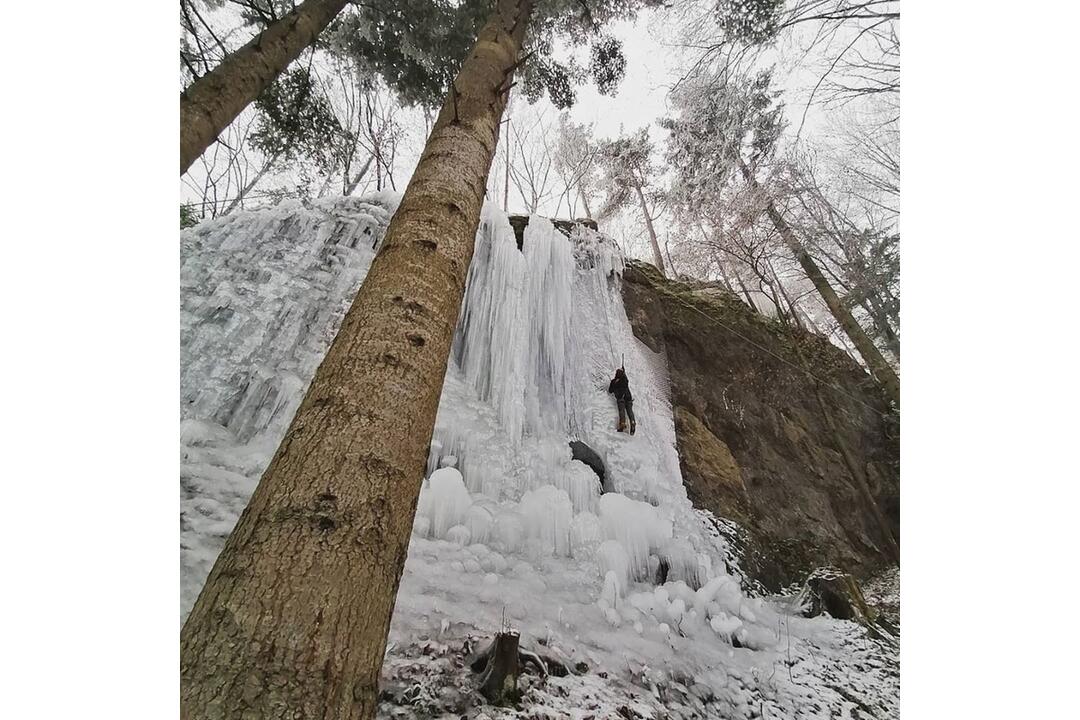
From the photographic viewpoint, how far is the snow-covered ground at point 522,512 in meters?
1.38

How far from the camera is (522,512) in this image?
5.52ft

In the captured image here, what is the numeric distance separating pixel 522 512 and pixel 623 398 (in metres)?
0.71

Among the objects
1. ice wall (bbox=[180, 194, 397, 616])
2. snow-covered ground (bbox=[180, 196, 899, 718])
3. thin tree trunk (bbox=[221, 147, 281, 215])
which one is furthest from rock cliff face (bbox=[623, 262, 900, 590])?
thin tree trunk (bbox=[221, 147, 281, 215])

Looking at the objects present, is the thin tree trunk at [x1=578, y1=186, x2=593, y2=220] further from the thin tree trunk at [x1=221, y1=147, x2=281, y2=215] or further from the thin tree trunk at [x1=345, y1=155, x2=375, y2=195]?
the thin tree trunk at [x1=221, y1=147, x2=281, y2=215]

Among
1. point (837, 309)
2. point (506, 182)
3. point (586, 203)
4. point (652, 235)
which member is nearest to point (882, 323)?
point (837, 309)

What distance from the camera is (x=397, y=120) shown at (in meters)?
2.78

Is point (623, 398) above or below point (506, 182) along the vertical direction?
below

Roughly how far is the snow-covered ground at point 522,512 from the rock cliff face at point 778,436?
16cm

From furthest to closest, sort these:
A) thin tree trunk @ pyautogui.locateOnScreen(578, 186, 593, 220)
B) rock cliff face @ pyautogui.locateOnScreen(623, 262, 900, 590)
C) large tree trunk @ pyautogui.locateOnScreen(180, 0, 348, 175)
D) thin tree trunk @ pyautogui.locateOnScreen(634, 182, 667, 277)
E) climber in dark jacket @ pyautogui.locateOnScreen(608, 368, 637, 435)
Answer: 1. thin tree trunk @ pyautogui.locateOnScreen(578, 186, 593, 220)
2. thin tree trunk @ pyautogui.locateOnScreen(634, 182, 667, 277)
3. climber in dark jacket @ pyautogui.locateOnScreen(608, 368, 637, 435)
4. rock cliff face @ pyautogui.locateOnScreen(623, 262, 900, 590)
5. large tree trunk @ pyautogui.locateOnScreen(180, 0, 348, 175)

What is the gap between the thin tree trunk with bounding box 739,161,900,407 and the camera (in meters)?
2.00

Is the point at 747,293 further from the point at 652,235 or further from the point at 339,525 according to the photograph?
the point at 339,525

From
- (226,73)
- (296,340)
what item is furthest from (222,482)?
(226,73)

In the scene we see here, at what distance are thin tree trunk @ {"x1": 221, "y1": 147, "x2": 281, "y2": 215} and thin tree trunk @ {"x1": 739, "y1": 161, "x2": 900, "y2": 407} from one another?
6.90 feet
